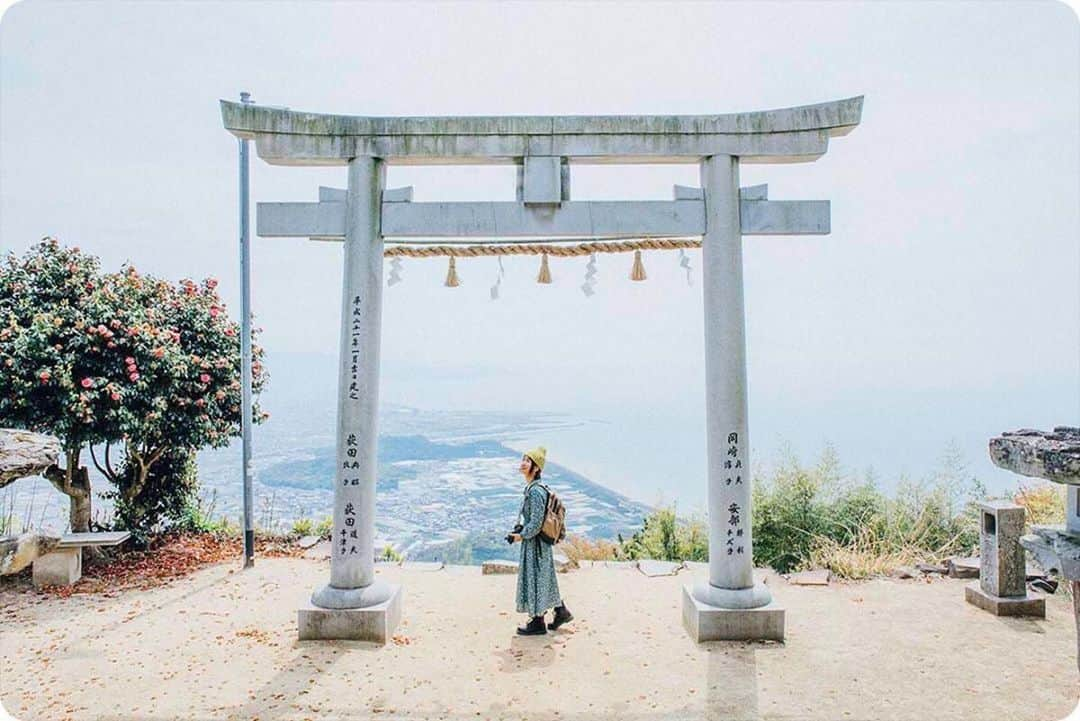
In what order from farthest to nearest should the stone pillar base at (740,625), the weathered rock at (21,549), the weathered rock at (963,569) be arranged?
the weathered rock at (963,569), the stone pillar base at (740,625), the weathered rock at (21,549)

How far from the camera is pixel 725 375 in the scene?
569cm

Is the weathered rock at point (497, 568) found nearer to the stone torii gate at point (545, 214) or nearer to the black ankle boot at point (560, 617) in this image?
the black ankle boot at point (560, 617)

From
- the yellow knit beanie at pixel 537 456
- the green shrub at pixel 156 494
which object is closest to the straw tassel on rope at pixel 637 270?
the yellow knit beanie at pixel 537 456

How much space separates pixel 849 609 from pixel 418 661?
13.0ft

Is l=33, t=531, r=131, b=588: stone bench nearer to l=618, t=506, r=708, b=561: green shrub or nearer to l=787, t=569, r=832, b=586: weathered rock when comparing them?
l=618, t=506, r=708, b=561: green shrub

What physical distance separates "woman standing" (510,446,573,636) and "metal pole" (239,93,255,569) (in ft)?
12.4

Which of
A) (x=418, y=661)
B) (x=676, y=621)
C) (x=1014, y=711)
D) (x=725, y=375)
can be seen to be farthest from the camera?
(x=676, y=621)

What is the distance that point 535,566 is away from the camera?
5848 millimetres

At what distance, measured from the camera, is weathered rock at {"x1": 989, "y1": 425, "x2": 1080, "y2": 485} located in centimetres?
283

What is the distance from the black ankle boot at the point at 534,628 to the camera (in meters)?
5.86

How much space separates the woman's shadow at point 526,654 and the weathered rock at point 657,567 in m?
2.36

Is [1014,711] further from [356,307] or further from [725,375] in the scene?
[356,307]

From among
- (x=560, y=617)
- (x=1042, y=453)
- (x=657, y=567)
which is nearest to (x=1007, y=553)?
(x=657, y=567)

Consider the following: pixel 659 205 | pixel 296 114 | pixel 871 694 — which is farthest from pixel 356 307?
pixel 871 694
